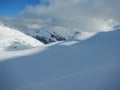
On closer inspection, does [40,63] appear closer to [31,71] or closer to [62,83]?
[31,71]

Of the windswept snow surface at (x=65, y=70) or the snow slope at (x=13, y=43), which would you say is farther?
the snow slope at (x=13, y=43)

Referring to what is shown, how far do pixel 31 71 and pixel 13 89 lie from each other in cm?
208

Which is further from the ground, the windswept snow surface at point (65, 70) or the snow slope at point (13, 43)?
the snow slope at point (13, 43)

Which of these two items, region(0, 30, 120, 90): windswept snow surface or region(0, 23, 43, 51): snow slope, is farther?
region(0, 23, 43, 51): snow slope

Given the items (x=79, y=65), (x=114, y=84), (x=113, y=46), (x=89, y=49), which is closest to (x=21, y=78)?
(x=79, y=65)

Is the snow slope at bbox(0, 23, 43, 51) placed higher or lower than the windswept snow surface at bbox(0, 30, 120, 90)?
higher

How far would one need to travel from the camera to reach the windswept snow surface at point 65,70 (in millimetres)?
12758

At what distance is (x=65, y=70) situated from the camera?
1467cm

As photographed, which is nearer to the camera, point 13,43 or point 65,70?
point 65,70

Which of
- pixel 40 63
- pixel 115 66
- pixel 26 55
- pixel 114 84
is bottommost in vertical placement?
pixel 114 84

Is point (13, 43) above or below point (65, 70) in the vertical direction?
above

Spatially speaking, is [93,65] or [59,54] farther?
[59,54]

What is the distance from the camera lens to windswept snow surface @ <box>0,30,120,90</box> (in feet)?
41.9

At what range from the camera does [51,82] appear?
43.0 ft
